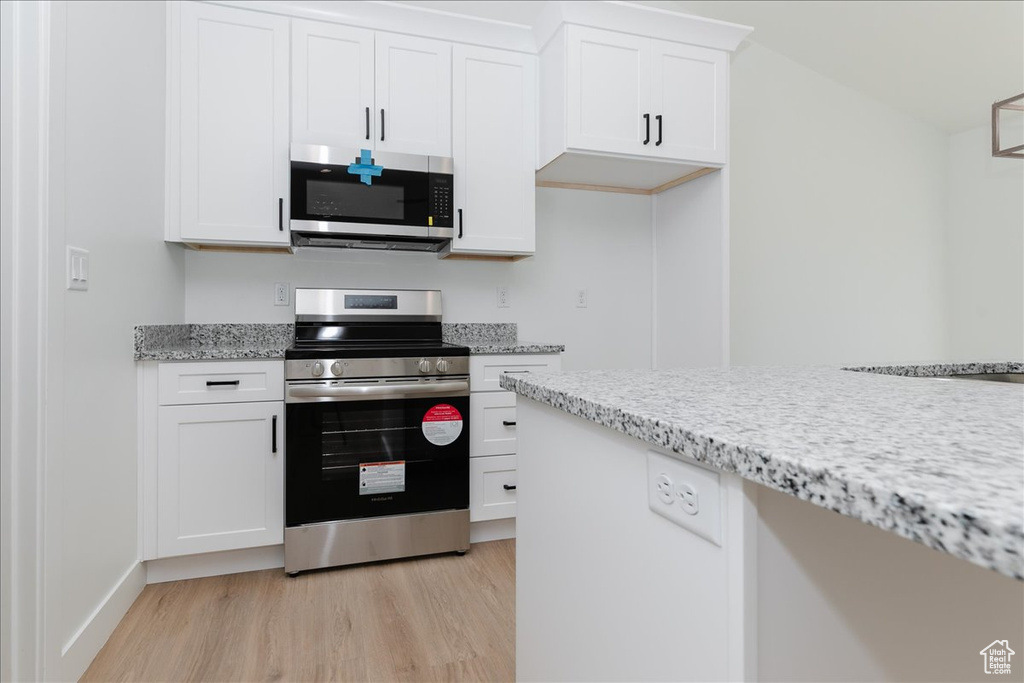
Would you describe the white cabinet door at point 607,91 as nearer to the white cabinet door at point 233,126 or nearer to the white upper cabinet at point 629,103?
the white upper cabinet at point 629,103

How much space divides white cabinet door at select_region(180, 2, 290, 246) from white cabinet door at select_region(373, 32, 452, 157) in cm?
41

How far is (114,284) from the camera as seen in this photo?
5.96ft

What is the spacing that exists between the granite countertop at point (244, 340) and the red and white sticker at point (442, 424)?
0.27 meters

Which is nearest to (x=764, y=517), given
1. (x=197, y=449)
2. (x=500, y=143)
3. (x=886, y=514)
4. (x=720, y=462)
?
(x=720, y=462)

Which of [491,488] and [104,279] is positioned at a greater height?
[104,279]

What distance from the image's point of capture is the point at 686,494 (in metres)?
0.67

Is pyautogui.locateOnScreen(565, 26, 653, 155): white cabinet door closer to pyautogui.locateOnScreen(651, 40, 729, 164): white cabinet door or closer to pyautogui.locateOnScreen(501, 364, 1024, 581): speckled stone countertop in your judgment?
pyautogui.locateOnScreen(651, 40, 729, 164): white cabinet door

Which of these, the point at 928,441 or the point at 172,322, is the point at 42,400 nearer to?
the point at 172,322

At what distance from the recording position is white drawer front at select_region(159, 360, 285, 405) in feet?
6.84

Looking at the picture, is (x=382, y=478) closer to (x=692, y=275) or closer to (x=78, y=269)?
(x=78, y=269)

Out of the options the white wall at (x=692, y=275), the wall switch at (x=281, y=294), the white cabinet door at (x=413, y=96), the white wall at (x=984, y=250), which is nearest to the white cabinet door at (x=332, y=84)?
the white cabinet door at (x=413, y=96)

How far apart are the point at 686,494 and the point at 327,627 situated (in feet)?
5.19

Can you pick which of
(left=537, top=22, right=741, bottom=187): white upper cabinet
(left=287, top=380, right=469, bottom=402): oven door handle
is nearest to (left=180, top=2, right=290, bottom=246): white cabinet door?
(left=287, top=380, right=469, bottom=402): oven door handle

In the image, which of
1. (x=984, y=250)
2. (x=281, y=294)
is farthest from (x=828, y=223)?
(x=281, y=294)
